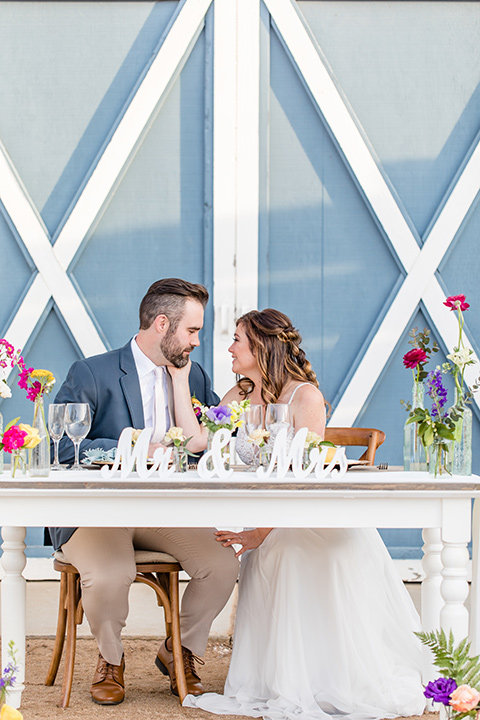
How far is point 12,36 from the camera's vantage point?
4316 millimetres

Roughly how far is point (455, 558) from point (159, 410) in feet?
4.22

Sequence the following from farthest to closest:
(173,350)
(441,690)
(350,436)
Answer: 1. (350,436)
2. (173,350)
3. (441,690)

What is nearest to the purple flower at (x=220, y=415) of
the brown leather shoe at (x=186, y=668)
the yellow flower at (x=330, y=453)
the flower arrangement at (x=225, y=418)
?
the flower arrangement at (x=225, y=418)

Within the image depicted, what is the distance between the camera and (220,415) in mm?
2283

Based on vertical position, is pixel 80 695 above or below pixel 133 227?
below

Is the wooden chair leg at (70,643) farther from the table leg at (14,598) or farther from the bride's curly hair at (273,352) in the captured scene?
the bride's curly hair at (273,352)

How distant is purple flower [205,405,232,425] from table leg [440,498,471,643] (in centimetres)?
62

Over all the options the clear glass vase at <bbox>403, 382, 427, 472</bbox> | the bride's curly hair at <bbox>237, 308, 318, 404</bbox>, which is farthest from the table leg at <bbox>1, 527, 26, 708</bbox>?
the clear glass vase at <bbox>403, 382, 427, 472</bbox>

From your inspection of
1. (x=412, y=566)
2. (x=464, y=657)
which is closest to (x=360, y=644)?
(x=464, y=657)

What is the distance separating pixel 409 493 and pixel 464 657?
20.0 inches

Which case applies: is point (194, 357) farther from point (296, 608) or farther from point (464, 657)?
point (464, 657)

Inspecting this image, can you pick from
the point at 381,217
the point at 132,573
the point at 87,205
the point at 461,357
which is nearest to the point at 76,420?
the point at 132,573

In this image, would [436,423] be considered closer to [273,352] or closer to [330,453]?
[330,453]

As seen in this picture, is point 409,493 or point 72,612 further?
point 72,612
